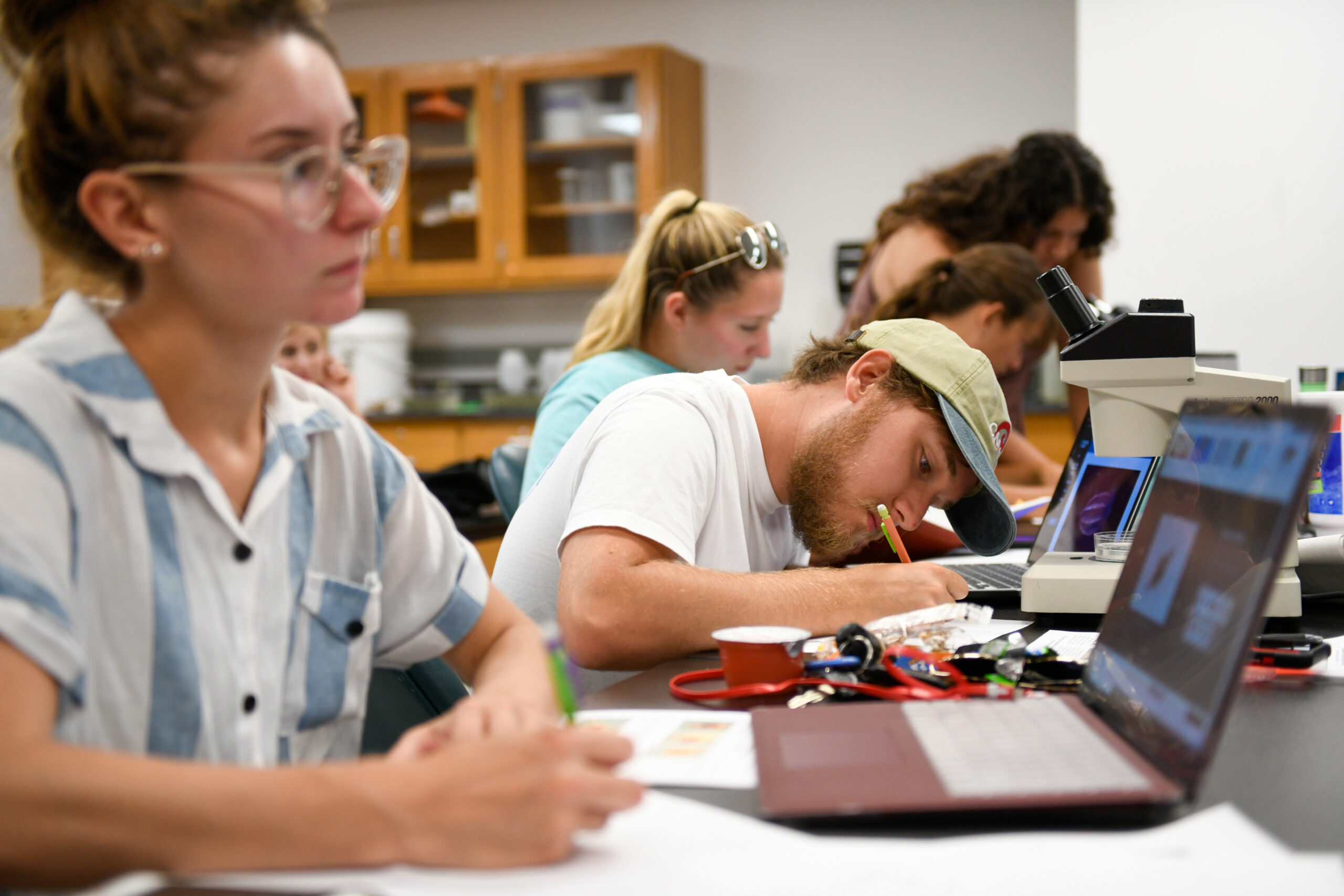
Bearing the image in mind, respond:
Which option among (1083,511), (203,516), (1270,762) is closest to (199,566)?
(203,516)

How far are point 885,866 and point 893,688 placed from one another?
0.38 metres

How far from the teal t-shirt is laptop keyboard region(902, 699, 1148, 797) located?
1243 mm

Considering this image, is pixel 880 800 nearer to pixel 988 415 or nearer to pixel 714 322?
pixel 988 415

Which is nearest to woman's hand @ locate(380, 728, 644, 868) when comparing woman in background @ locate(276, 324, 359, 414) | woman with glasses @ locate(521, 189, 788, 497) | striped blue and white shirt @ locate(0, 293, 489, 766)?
striped blue and white shirt @ locate(0, 293, 489, 766)

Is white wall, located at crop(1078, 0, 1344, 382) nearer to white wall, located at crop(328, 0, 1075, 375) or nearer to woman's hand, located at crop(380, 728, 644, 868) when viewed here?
white wall, located at crop(328, 0, 1075, 375)

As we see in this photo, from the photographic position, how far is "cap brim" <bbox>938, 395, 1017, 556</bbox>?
1.51m

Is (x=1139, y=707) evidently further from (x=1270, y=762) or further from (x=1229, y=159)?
(x=1229, y=159)

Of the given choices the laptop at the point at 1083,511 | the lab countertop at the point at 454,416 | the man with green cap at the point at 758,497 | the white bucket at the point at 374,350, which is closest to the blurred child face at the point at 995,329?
the laptop at the point at 1083,511

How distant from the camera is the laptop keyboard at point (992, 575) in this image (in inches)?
62.8

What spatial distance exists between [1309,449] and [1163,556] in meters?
0.23

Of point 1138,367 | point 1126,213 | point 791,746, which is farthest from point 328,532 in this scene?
point 1126,213

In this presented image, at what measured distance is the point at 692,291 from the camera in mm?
2502

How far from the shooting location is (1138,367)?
134cm

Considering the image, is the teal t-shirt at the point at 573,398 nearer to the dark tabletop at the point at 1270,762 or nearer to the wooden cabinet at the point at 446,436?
the dark tabletop at the point at 1270,762
